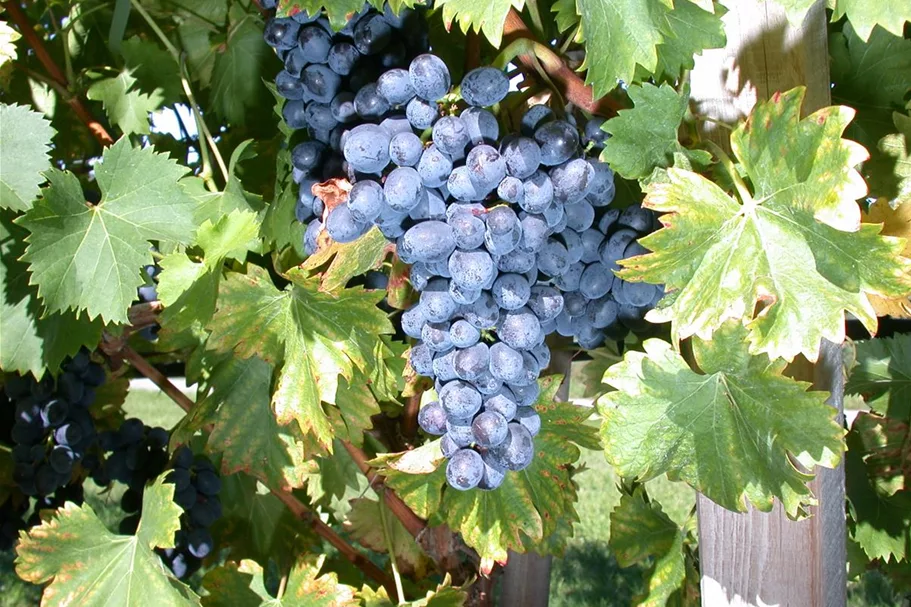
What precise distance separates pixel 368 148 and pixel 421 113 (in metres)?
0.05

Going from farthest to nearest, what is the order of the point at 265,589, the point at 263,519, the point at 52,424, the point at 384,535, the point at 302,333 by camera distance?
the point at 263,519 < the point at 52,424 < the point at 384,535 < the point at 265,589 < the point at 302,333

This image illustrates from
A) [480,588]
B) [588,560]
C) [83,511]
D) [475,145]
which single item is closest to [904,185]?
[475,145]

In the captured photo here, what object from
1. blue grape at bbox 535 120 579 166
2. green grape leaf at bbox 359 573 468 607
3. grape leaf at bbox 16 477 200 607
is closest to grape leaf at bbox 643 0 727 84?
blue grape at bbox 535 120 579 166

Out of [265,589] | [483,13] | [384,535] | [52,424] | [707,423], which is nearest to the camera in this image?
[483,13]

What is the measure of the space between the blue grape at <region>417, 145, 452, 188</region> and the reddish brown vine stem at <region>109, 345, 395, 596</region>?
0.73 m

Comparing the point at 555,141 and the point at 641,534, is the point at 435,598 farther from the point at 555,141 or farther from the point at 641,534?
the point at 555,141

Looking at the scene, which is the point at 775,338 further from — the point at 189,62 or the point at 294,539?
the point at 294,539

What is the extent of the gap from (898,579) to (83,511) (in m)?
1.22

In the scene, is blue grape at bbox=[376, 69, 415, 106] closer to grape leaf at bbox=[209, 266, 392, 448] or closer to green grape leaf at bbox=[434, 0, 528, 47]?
green grape leaf at bbox=[434, 0, 528, 47]

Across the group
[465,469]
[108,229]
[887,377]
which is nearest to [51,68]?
[108,229]

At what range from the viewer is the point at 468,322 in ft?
2.35

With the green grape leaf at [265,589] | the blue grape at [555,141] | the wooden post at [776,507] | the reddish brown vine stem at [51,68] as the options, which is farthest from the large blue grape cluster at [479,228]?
the reddish brown vine stem at [51,68]

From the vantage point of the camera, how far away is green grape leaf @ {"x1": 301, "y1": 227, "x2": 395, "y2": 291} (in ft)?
2.60

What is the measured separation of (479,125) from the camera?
26.5 inches
